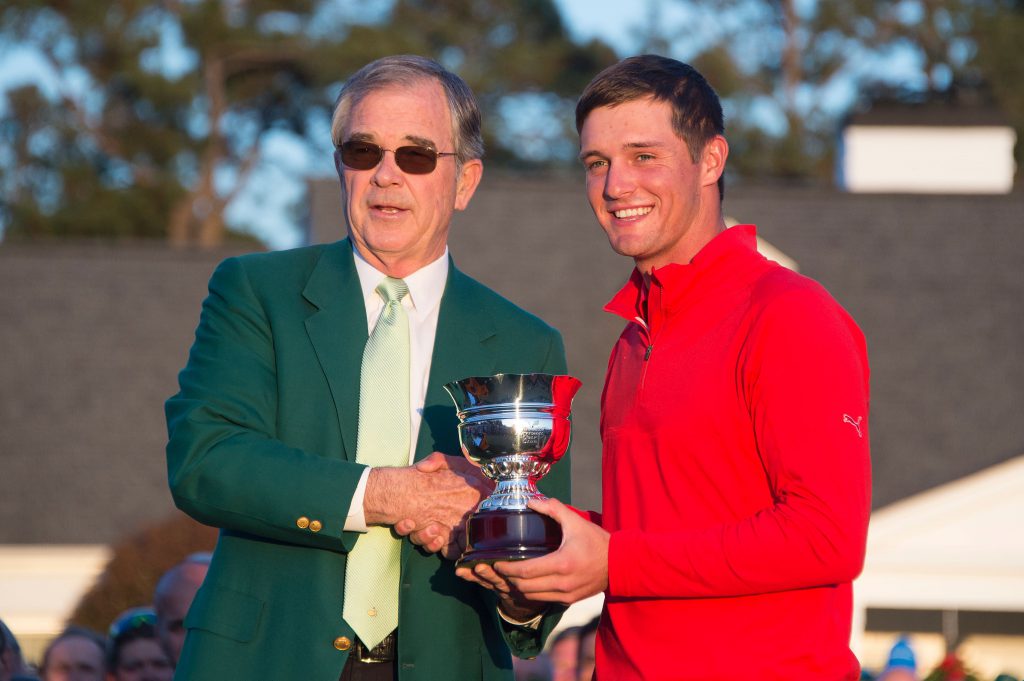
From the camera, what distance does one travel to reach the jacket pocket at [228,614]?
12.3ft

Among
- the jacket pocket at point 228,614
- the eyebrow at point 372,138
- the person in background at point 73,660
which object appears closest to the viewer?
the jacket pocket at point 228,614

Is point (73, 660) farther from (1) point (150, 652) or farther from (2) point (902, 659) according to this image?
(2) point (902, 659)

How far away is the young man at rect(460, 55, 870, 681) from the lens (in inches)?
122

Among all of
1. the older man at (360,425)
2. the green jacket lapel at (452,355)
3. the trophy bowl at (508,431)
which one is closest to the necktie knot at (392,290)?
the older man at (360,425)

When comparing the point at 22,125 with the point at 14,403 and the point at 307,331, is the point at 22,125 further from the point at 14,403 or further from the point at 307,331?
the point at 307,331

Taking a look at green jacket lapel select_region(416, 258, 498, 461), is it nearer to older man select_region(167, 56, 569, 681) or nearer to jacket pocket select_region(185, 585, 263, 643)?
older man select_region(167, 56, 569, 681)

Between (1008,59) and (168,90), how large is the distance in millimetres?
21022

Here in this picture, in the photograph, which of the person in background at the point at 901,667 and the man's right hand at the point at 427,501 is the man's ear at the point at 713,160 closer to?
the man's right hand at the point at 427,501

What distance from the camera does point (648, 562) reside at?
10.5 ft

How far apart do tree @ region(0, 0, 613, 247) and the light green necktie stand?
30.8m

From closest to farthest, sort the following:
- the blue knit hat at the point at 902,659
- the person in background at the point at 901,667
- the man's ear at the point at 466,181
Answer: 1. the man's ear at the point at 466,181
2. the person in background at the point at 901,667
3. the blue knit hat at the point at 902,659

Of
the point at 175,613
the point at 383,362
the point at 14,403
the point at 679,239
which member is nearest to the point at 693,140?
the point at 679,239

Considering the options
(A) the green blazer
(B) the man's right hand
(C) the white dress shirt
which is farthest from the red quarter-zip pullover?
(C) the white dress shirt

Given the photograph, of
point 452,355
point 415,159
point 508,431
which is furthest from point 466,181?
point 508,431
